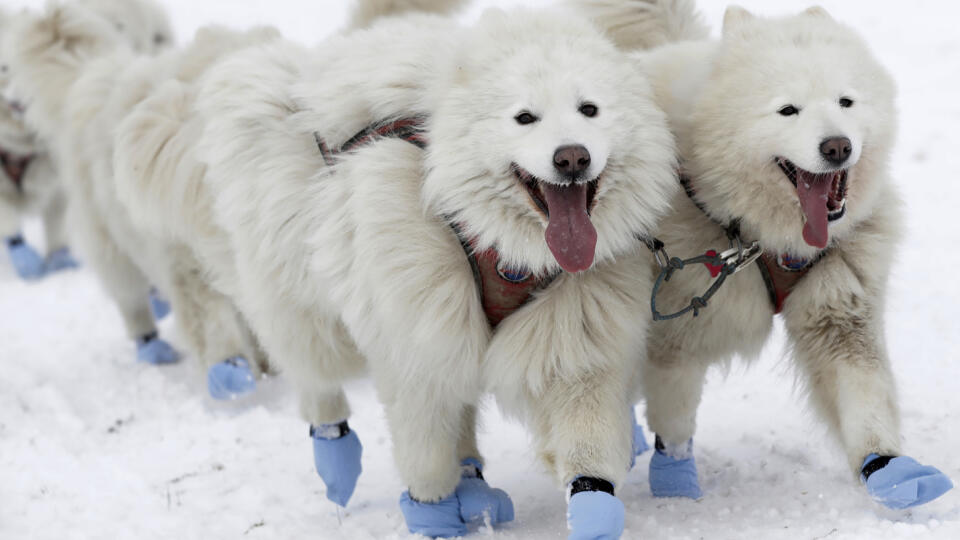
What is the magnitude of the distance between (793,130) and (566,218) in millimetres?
723

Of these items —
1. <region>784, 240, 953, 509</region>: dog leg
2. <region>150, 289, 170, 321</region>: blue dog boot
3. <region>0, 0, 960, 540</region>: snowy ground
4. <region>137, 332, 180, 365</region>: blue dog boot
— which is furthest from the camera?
<region>150, 289, 170, 321</region>: blue dog boot

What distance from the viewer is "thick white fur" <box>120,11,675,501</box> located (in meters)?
2.83

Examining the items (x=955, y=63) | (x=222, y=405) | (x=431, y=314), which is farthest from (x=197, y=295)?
(x=955, y=63)

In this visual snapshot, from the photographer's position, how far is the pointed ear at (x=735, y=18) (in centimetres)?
318

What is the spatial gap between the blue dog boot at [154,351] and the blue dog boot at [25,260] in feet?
8.90

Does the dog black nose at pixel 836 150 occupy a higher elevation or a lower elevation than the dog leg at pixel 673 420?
higher

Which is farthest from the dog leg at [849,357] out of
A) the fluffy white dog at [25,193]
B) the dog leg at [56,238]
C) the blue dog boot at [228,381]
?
the dog leg at [56,238]

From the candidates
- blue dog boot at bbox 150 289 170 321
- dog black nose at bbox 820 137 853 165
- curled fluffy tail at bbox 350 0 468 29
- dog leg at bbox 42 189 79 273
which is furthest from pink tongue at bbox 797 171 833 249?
dog leg at bbox 42 189 79 273

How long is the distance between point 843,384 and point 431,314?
1327mm

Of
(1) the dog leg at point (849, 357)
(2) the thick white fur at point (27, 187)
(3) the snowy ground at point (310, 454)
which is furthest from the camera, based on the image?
(2) the thick white fur at point (27, 187)

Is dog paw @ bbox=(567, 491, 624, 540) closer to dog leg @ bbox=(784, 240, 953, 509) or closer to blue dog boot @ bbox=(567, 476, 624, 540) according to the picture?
blue dog boot @ bbox=(567, 476, 624, 540)

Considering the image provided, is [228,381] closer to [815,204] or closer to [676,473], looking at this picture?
[676,473]

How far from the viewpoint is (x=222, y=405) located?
546 centimetres

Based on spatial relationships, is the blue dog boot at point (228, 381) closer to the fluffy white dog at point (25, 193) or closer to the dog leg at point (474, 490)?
the dog leg at point (474, 490)
